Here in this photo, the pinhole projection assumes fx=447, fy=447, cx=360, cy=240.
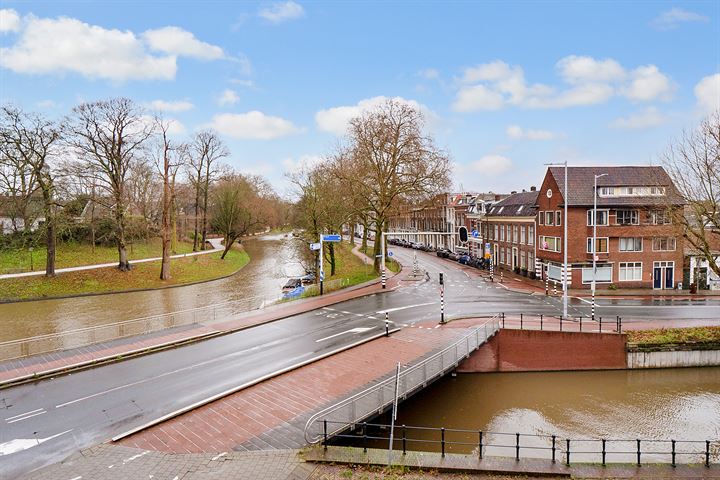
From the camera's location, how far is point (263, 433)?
12305mm

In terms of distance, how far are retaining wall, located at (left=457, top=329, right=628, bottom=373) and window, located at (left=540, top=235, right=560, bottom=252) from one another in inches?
766

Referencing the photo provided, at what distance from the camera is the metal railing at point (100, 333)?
732 inches

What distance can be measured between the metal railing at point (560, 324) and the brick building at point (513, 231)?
20907 millimetres

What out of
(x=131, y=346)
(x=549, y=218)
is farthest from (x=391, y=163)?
(x=131, y=346)

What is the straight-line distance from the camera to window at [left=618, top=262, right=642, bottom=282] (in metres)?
39.3

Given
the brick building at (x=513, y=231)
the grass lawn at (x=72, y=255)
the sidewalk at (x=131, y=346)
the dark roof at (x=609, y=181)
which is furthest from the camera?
the brick building at (x=513, y=231)

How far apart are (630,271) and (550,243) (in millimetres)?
6950

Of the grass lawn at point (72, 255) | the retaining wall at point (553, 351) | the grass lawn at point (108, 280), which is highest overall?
the grass lawn at point (72, 255)

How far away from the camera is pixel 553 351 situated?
2181cm

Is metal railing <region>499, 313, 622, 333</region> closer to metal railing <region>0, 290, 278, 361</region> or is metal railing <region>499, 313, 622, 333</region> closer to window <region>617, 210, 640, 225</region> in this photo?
metal railing <region>0, 290, 278, 361</region>

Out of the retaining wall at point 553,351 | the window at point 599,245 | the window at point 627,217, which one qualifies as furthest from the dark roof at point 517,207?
the retaining wall at point 553,351

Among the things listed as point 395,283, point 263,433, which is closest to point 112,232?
point 395,283

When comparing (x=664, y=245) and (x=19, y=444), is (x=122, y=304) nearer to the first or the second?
(x=19, y=444)

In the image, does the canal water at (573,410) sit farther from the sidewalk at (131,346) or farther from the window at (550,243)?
the window at (550,243)
